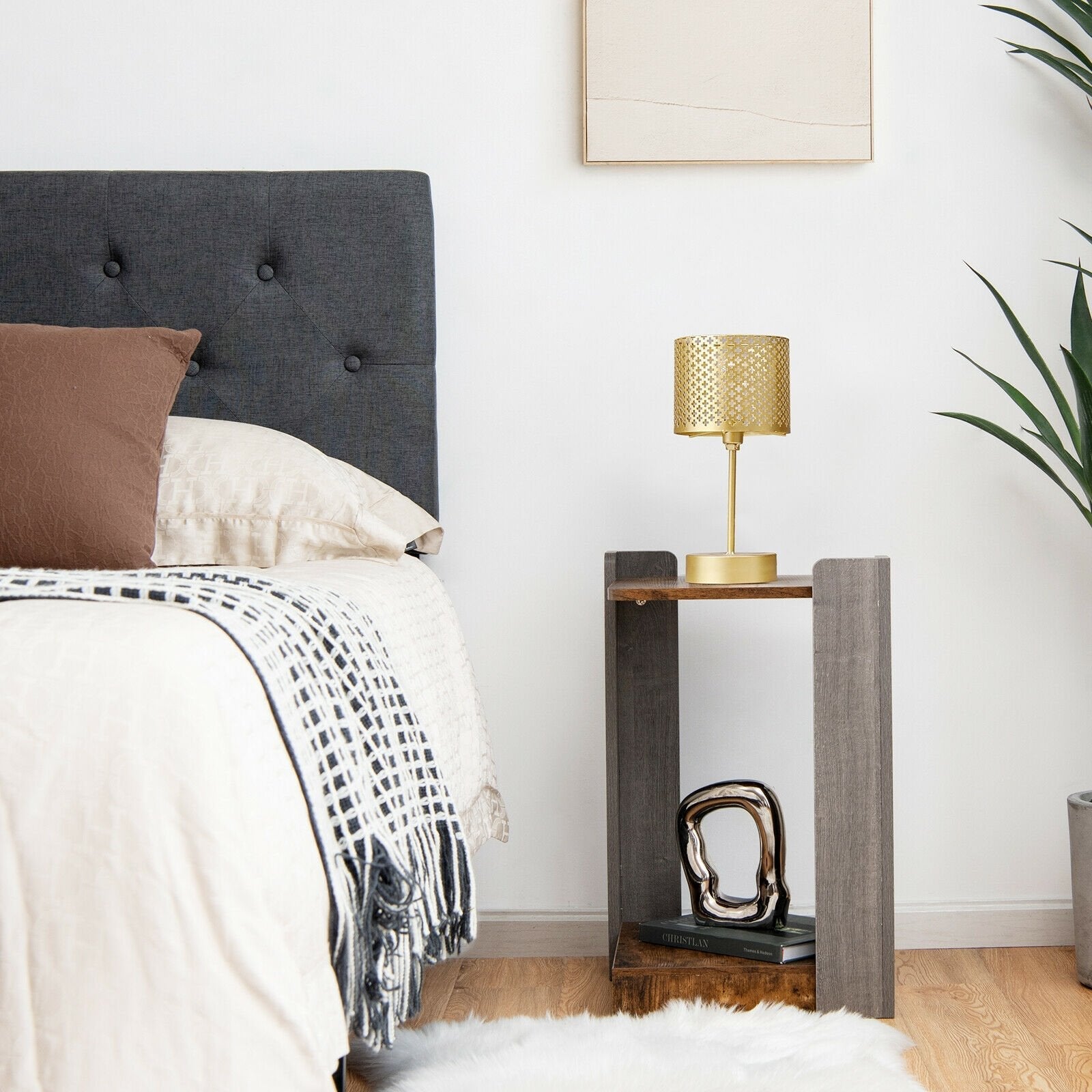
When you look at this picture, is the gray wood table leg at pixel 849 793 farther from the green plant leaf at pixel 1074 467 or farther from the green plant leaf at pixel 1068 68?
the green plant leaf at pixel 1068 68

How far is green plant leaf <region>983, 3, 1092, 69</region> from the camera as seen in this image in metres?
1.84

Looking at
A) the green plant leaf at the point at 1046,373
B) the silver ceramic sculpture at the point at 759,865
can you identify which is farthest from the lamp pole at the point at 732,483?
the green plant leaf at the point at 1046,373

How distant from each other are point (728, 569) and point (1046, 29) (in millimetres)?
1126

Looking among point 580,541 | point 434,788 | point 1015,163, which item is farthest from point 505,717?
point 1015,163

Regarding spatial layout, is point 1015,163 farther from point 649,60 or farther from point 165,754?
point 165,754

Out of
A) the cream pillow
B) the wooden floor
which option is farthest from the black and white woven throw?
the wooden floor

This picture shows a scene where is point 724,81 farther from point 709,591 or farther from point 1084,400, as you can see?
point 709,591

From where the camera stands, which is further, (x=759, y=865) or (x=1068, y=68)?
(x=1068, y=68)

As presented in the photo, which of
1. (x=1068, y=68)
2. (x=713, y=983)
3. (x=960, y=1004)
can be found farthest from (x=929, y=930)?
(x=1068, y=68)

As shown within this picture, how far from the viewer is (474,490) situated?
1.96 metres

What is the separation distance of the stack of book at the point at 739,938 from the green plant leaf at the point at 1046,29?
1.50 m

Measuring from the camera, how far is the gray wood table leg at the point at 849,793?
150 cm

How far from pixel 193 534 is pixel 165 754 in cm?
79

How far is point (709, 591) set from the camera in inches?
59.9
